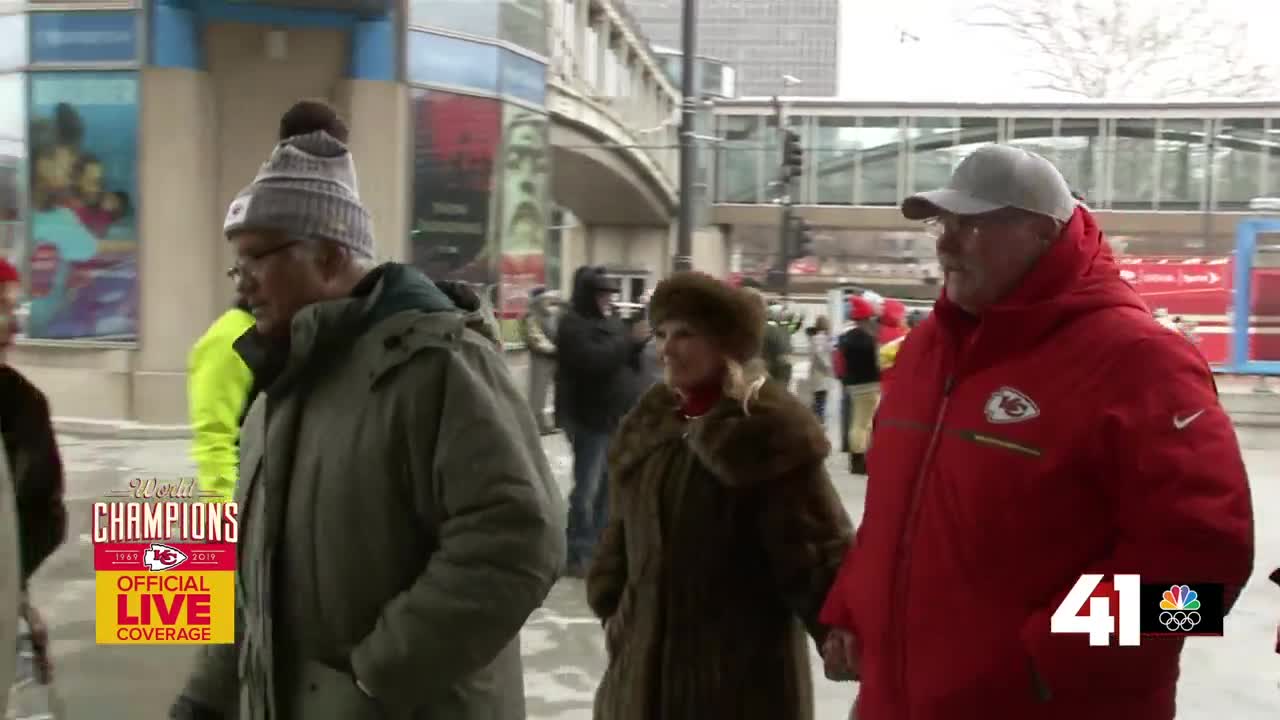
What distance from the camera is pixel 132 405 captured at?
14.6m

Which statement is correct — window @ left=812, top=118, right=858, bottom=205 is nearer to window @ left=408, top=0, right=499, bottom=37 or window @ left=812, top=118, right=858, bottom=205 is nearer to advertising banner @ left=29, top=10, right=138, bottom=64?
window @ left=408, top=0, right=499, bottom=37

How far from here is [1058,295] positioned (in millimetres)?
2557

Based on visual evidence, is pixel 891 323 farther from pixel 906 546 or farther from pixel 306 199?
pixel 306 199

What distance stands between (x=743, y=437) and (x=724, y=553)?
290mm

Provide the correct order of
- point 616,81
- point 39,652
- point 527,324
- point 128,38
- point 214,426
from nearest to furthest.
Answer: point 214,426 → point 39,652 → point 527,324 → point 128,38 → point 616,81

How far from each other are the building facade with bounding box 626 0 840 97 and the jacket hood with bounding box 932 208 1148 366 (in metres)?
37.9

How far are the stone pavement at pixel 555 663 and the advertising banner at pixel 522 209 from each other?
897cm

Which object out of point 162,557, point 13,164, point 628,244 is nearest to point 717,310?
point 162,557

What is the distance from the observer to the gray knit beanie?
240 centimetres

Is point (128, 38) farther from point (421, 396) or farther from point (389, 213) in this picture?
point (421, 396)

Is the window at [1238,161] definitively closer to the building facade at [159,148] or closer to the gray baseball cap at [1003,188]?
the building facade at [159,148]

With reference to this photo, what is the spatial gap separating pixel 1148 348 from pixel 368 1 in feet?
43.6

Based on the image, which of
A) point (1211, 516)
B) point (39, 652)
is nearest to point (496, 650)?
point (1211, 516)

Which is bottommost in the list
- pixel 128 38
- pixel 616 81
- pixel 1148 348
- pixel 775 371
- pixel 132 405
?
pixel 132 405
